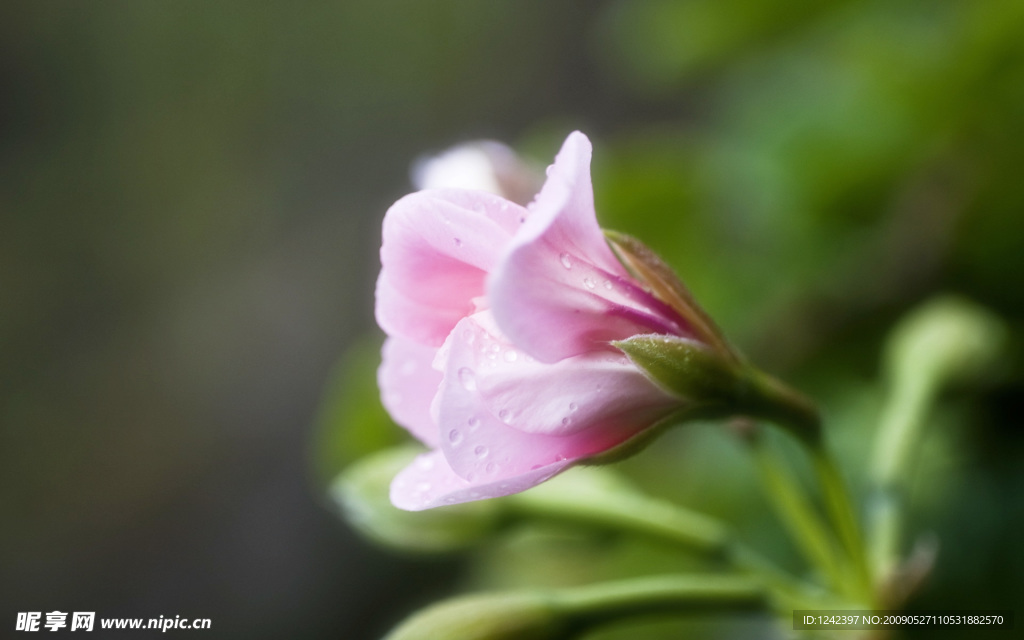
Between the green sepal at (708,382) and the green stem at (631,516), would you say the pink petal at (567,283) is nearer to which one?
the green sepal at (708,382)

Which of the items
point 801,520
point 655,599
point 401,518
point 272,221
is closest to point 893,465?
point 801,520

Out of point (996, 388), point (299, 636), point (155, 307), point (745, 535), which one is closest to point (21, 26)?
point (155, 307)

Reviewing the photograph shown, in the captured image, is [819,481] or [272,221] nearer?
[819,481]

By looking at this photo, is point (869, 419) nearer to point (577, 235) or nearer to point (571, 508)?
point (571, 508)

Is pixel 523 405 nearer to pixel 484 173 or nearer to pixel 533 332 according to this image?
pixel 533 332

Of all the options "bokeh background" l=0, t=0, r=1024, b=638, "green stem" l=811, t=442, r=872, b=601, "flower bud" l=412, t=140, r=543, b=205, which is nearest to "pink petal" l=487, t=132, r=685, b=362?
"green stem" l=811, t=442, r=872, b=601
